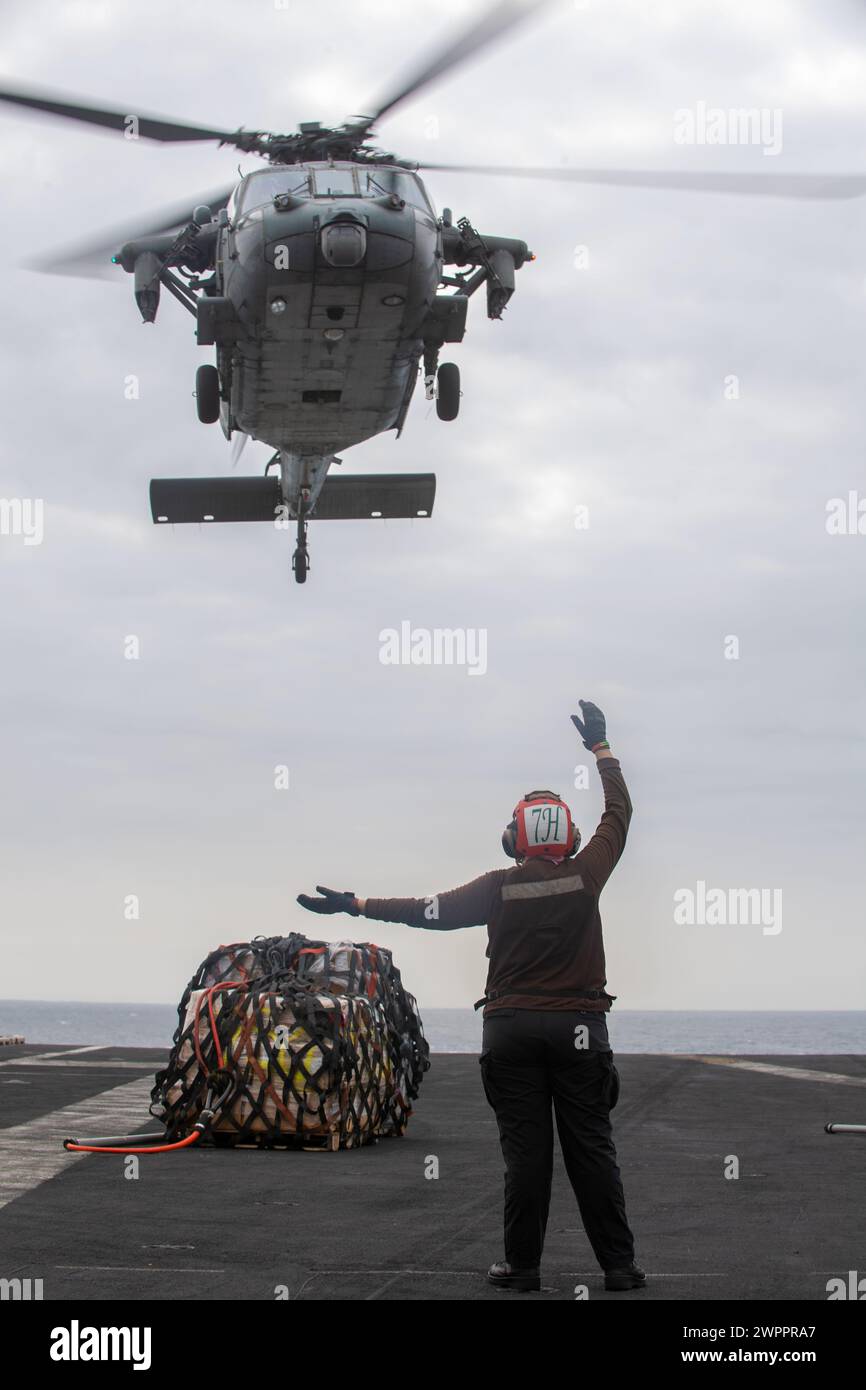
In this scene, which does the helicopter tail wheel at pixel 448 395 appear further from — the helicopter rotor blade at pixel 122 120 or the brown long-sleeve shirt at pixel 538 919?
the brown long-sleeve shirt at pixel 538 919

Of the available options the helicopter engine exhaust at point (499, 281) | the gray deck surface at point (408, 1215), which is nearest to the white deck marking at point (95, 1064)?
the gray deck surface at point (408, 1215)

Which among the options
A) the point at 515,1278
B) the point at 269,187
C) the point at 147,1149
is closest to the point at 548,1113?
the point at 515,1278

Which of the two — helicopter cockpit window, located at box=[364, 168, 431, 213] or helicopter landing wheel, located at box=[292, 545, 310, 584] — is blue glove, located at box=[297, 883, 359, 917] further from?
helicopter landing wheel, located at box=[292, 545, 310, 584]

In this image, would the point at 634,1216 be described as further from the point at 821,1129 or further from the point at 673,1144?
the point at 821,1129

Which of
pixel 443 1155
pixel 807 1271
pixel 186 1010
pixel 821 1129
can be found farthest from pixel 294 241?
pixel 807 1271

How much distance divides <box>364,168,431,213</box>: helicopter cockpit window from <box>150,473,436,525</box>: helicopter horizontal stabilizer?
5727 millimetres

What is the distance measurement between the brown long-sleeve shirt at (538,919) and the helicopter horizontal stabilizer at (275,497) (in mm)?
15245

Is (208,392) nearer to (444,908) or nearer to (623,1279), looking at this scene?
(444,908)

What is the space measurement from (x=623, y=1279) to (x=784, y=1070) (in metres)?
17.3

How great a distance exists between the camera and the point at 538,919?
747cm

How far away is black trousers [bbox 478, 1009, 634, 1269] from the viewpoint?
23.3ft

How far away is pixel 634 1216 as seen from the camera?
30.6ft
